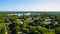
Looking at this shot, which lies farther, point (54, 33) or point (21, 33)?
point (21, 33)

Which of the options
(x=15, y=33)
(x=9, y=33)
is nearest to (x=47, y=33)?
(x=15, y=33)

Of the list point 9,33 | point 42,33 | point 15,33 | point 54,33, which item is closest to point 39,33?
point 42,33

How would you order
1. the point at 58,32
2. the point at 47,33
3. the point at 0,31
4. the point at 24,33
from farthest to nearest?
the point at 24,33, the point at 0,31, the point at 58,32, the point at 47,33

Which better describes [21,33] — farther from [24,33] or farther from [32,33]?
[32,33]

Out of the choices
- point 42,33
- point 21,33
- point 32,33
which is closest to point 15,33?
point 21,33

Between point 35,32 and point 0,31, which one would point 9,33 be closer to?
point 0,31

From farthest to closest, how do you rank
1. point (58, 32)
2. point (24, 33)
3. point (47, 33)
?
point (24, 33), point (58, 32), point (47, 33)

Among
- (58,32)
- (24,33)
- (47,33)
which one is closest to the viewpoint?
(47,33)

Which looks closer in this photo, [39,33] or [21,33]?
[39,33]

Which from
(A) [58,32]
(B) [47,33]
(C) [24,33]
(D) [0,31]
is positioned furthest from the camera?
(C) [24,33]
